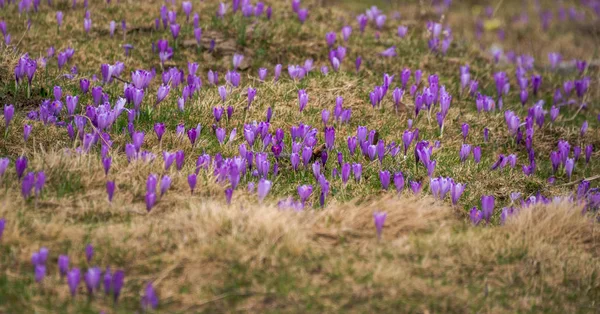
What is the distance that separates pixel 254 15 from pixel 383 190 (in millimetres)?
4087

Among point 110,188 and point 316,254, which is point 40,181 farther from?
point 316,254

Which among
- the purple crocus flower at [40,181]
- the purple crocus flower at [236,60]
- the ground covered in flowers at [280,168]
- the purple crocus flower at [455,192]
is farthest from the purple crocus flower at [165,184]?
the purple crocus flower at [236,60]

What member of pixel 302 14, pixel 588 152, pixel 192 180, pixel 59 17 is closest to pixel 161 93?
pixel 192 180

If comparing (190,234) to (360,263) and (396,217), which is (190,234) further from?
(396,217)

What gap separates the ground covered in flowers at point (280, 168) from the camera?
4.07 m

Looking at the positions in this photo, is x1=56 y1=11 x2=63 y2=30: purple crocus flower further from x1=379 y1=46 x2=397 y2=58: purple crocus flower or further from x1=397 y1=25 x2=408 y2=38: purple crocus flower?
x1=397 y1=25 x2=408 y2=38: purple crocus flower

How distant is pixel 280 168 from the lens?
5832 millimetres

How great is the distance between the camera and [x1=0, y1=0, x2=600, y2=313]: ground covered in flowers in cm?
407

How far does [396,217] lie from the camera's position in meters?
4.68

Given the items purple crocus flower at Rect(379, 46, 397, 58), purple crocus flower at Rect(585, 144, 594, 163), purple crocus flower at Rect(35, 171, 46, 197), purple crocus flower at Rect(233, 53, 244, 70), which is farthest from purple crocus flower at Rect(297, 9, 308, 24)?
purple crocus flower at Rect(35, 171, 46, 197)

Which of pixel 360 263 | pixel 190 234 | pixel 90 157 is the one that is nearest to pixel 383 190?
pixel 360 263

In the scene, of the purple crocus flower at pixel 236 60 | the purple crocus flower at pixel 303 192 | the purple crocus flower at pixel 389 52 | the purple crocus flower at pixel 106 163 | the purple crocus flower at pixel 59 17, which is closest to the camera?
the purple crocus flower at pixel 106 163

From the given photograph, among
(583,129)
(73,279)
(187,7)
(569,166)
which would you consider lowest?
(583,129)

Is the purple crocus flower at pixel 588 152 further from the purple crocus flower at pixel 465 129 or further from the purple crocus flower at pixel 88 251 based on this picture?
the purple crocus flower at pixel 88 251
